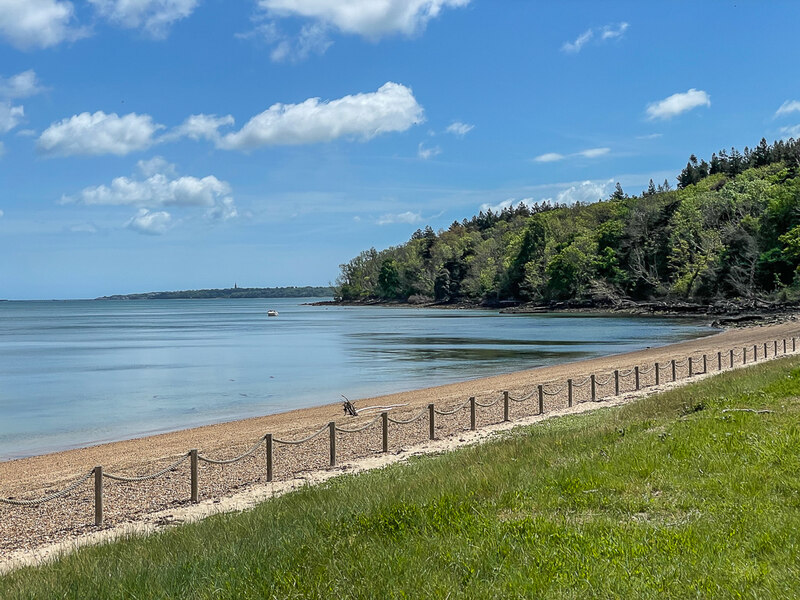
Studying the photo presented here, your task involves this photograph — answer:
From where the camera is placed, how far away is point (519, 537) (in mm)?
6875

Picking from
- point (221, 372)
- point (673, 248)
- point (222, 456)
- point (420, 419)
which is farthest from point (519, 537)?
point (673, 248)

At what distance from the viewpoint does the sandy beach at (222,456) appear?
1243cm

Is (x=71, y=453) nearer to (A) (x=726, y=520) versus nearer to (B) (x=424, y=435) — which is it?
(B) (x=424, y=435)

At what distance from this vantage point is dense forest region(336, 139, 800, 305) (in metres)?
92.5

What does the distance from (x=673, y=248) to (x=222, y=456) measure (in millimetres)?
104759

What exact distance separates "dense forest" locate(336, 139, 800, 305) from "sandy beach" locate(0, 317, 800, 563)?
69242 mm

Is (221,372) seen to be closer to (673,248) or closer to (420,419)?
(420,419)

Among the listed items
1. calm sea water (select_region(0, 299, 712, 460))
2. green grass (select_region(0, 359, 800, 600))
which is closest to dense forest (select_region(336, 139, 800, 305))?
calm sea water (select_region(0, 299, 712, 460))

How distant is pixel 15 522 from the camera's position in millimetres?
12117

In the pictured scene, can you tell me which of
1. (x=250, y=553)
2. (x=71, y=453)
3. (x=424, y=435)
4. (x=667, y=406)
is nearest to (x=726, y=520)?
(x=250, y=553)

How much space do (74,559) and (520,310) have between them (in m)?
140

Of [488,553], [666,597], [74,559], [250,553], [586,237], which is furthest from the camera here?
[586,237]

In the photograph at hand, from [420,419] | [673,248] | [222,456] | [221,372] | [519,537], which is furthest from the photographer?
[673,248]

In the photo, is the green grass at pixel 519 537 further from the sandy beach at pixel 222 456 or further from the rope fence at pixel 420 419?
the sandy beach at pixel 222 456
